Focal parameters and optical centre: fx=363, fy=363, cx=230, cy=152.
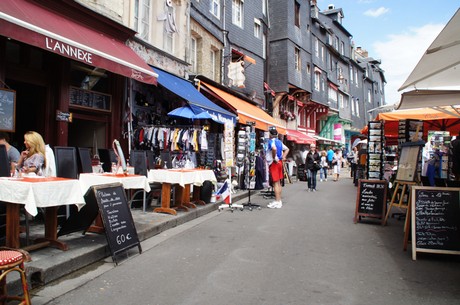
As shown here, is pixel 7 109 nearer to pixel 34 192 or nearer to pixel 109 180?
pixel 109 180

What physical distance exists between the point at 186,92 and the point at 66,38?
15.9 feet

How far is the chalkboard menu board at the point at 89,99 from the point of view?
→ 8555 millimetres

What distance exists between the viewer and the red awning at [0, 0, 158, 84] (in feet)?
18.9

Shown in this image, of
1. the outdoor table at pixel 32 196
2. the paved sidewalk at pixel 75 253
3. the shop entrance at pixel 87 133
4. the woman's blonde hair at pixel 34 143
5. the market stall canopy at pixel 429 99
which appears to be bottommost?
the paved sidewalk at pixel 75 253

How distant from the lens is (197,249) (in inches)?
220

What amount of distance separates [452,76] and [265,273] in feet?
12.9

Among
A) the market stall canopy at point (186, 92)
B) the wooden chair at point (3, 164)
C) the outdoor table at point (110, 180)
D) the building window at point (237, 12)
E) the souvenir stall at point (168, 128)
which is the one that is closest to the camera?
the wooden chair at point (3, 164)

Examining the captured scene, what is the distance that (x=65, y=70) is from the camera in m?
8.08

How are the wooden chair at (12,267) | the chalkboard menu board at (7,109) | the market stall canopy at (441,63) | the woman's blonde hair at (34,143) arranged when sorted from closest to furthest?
the wooden chair at (12,267), the market stall canopy at (441,63), the woman's blonde hair at (34,143), the chalkboard menu board at (7,109)

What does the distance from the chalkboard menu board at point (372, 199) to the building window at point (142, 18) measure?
24.9ft

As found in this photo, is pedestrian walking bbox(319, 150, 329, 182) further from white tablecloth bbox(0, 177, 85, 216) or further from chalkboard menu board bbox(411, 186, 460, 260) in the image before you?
white tablecloth bbox(0, 177, 85, 216)

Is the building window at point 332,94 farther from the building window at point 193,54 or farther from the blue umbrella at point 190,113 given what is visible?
the blue umbrella at point 190,113

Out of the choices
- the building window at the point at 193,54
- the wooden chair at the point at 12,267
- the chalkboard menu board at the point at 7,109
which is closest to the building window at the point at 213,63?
the building window at the point at 193,54

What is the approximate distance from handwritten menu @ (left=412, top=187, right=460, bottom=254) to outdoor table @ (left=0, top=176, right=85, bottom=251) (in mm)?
4722
